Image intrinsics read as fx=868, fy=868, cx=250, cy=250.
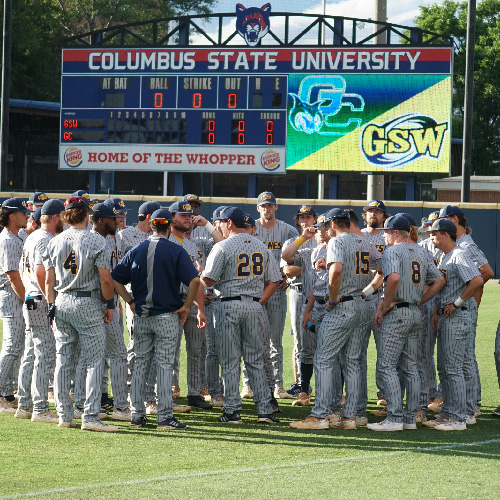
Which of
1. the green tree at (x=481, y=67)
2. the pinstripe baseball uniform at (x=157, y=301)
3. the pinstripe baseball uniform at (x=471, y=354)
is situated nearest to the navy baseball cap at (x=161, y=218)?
the pinstripe baseball uniform at (x=157, y=301)

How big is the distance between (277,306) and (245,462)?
2895 millimetres

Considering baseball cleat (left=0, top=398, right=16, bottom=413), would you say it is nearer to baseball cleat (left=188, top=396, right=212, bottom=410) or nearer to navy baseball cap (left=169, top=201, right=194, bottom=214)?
baseball cleat (left=188, top=396, right=212, bottom=410)

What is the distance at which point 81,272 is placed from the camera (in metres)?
7.23

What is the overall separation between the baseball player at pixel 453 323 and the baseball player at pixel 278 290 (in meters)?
1.87

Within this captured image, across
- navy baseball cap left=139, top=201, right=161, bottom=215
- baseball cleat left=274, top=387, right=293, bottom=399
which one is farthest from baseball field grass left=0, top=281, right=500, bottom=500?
navy baseball cap left=139, top=201, right=161, bottom=215

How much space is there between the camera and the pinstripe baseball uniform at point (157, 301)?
24.3 ft

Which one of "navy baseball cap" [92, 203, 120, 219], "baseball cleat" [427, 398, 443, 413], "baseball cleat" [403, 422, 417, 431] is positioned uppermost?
"navy baseball cap" [92, 203, 120, 219]

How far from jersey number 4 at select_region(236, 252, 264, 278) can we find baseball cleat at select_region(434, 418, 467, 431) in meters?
2.06

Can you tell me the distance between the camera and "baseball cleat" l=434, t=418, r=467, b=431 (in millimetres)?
7500

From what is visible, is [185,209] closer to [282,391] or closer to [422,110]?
[282,391]

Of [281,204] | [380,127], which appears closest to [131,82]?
[281,204]

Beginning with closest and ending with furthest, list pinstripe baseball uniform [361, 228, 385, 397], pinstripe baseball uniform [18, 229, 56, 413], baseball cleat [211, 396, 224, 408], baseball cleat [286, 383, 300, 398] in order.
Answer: pinstripe baseball uniform [18, 229, 56, 413], pinstripe baseball uniform [361, 228, 385, 397], baseball cleat [211, 396, 224, 408], baseball cleat [286, 383, 300, 398]

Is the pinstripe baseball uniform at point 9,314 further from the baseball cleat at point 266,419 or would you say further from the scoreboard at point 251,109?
the scoreboard at point 251,109

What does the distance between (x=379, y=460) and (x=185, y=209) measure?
3.07 m
